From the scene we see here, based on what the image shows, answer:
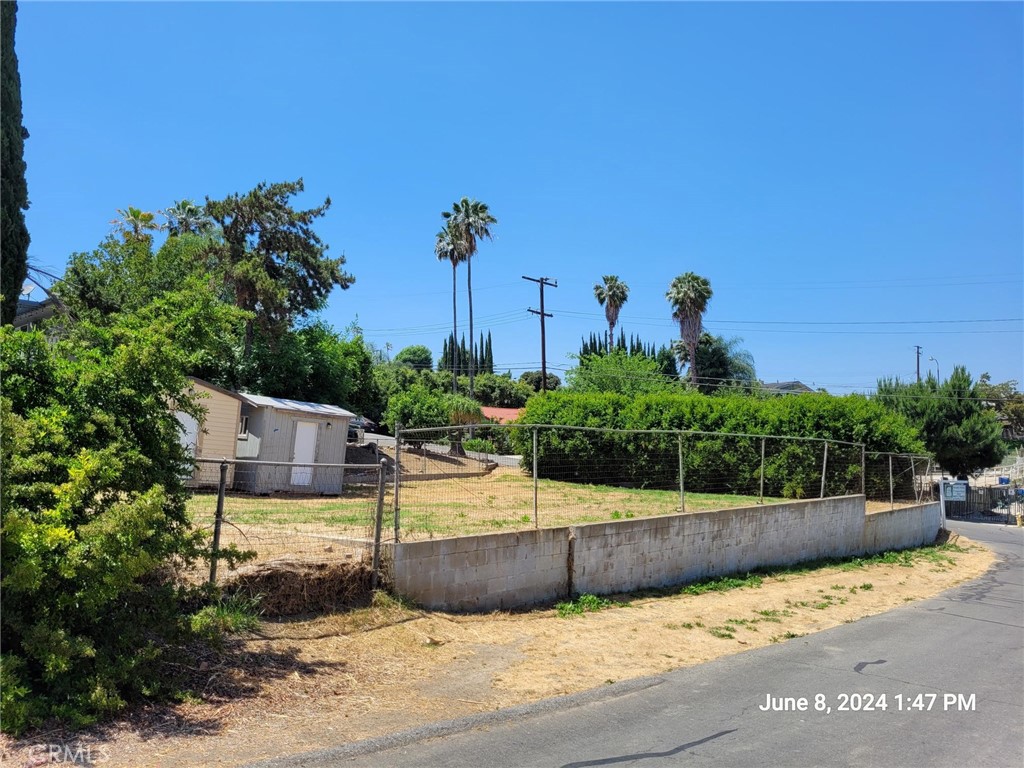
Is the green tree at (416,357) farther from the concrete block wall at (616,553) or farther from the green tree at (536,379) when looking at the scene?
the concrete block wall at (616,553)

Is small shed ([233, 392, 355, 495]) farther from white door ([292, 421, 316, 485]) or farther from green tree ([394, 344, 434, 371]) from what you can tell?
green tree ([394, 344, 434, 371])

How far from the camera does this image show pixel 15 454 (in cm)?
527

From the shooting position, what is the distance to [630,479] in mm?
17188

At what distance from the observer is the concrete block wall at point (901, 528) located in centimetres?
1848

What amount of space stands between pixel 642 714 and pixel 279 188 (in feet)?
77.0

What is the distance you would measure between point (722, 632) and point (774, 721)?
3.65 meters

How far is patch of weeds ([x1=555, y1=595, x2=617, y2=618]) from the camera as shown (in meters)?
9.98

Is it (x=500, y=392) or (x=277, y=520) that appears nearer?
(x=277, y=520)

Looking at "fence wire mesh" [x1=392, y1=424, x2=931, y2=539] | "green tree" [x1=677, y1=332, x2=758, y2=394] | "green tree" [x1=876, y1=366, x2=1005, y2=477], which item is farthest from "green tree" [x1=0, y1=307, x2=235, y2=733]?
"green tree" [x1=677, y1=332, x2=758, y2=394]

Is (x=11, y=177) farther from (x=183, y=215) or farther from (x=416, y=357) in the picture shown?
(x=416, y=357)

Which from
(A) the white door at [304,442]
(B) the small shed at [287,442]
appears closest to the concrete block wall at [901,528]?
(B) the small shed at [287,442]

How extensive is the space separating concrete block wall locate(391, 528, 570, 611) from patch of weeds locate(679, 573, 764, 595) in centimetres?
281

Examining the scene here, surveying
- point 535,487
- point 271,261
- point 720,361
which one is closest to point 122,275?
point 271,261

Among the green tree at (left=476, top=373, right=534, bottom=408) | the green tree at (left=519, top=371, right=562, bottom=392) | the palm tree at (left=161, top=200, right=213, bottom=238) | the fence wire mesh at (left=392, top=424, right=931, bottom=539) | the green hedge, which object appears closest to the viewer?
the fence wire mesh at (left=392, top=424, right=931, bottom=539)
